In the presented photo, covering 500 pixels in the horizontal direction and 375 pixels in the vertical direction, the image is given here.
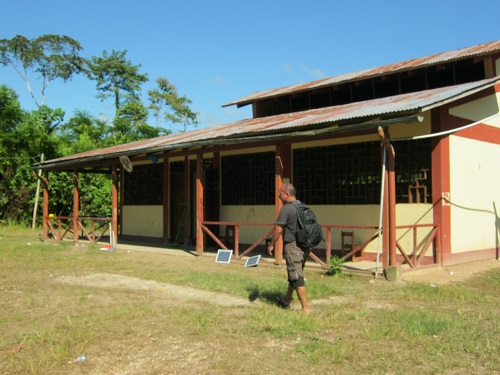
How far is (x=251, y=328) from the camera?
5.55 metres

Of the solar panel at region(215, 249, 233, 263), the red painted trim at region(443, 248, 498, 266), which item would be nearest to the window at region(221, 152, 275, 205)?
the solar panel at region(215, 249, 233, 263)

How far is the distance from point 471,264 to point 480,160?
2332mm

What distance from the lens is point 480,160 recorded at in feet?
37.2

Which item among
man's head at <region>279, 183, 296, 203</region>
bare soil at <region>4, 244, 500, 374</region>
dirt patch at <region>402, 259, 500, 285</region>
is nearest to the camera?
bare soil at <region>4, 244, 500, 374</region>

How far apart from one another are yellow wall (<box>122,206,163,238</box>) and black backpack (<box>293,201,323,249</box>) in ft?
34.8

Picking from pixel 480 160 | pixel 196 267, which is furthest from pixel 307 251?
pixel 480 160

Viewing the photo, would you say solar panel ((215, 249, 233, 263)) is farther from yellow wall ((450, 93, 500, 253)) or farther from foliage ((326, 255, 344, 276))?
yellow wall ((450, 93, 500, 253))

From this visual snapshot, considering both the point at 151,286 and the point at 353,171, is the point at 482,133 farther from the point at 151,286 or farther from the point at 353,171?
the point at 151,286

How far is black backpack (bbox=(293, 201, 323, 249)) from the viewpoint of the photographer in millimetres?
6109

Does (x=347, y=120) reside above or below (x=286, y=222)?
above

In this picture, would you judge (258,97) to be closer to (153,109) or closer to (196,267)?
(196,267)

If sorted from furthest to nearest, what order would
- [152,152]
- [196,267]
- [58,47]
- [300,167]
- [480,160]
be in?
1. [58,47]
2. [152,152]
3. [300,167]
4. [480,160]
5. [196,267]

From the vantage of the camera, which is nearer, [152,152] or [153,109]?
[152,152]

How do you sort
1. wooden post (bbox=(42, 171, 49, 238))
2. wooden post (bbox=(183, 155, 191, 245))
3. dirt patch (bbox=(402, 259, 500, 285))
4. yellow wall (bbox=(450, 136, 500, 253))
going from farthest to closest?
1. wooden post (bbox=(42, 171, 49, 238))
2. wooden post (bbox=(183, 155, 191, 245))
3. yellow wall (bbox=(450, 136, 500, 253))
4. dirt patch (bbox=(402, 259, 500, 285))
